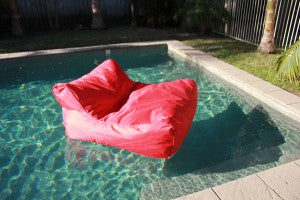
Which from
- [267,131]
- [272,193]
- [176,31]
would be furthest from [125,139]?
[176,31]

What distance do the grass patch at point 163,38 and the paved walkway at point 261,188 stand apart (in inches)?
122

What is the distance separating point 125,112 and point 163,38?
27.5 ft

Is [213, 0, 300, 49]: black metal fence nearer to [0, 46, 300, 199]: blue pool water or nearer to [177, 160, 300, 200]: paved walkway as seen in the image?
[0, 46, 300, 199]: blue pool water

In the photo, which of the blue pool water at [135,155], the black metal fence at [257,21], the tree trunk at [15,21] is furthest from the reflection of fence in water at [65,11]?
the blue pool water at [135,155]

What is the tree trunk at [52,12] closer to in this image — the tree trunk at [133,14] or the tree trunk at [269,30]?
the tree trunk at [133,14]

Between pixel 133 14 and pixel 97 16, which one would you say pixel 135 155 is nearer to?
pixel 97 16

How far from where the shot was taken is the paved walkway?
11.1 feet

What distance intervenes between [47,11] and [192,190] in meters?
13.3

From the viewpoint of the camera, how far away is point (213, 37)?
1218cm

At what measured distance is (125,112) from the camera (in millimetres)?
4402

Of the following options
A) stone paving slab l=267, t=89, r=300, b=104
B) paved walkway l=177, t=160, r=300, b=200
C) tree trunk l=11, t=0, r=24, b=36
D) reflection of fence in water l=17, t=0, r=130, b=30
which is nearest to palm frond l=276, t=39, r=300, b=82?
stone paving slab l=267, t=89, r=300, b=104

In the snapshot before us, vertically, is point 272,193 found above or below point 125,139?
below

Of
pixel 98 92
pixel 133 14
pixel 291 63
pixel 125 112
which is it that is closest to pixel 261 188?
pixel 125 112

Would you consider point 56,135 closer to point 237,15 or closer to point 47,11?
point 237,15
